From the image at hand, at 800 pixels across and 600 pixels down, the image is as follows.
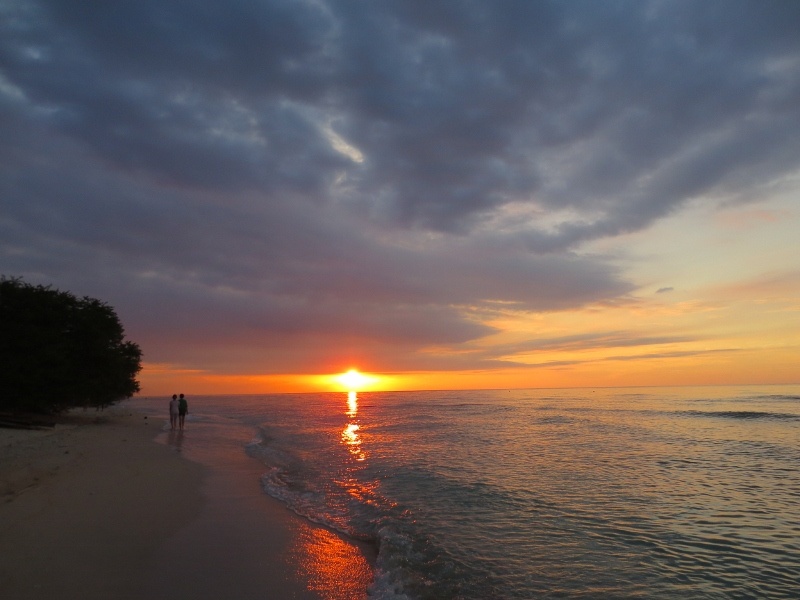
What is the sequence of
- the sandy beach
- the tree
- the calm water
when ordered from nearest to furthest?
the sandy beach → the calm water → the tree

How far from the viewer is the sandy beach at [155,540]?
6719 millimetres

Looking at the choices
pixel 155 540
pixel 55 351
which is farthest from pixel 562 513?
pixel 55 351

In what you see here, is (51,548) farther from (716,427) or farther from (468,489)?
(716,427)

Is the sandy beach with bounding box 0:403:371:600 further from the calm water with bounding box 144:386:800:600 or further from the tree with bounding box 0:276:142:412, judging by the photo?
the tree with bounding box 0:276:142:412

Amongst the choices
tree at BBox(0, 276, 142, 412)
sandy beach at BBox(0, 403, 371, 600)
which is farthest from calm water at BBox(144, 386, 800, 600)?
tree at BBox(0, 276, 142, 412)

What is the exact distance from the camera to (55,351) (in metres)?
28.2

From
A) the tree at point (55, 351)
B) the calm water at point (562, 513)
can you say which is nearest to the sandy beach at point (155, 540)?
the calm water at point (562, 513)

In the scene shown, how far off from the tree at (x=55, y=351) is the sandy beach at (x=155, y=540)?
15.3 metres

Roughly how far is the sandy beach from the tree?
15253mm

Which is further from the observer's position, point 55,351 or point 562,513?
point 55,351

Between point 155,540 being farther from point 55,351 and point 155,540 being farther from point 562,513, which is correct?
point 55,351

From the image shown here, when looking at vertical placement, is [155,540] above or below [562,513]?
above

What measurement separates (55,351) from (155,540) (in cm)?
2541

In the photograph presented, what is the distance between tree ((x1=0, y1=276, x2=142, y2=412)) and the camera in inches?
1076
